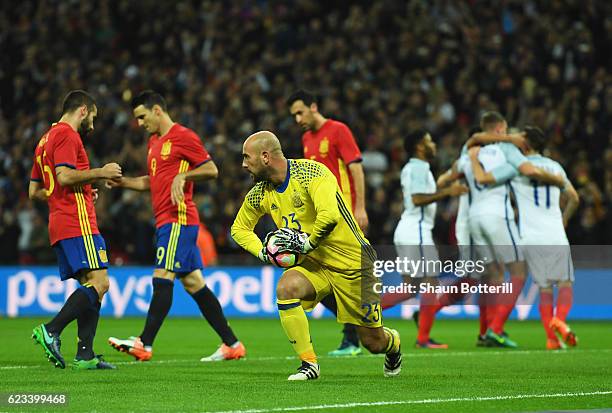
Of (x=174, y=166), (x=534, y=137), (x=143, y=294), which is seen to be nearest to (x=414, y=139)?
(x=534, y=137)

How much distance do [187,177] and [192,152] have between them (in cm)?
33

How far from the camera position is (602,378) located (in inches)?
349

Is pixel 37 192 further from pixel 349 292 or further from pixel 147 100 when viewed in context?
pixel 349 292

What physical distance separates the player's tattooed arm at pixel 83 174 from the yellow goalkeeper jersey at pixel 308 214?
1.35 m

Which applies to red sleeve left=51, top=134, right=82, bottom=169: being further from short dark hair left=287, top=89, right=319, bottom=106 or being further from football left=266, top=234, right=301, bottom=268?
short dark hair left=287, top=89, right=319, bottom=106

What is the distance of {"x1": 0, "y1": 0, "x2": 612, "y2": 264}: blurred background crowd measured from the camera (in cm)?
2078

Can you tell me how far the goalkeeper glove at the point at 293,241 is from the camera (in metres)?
8.11

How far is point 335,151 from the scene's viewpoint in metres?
11.7

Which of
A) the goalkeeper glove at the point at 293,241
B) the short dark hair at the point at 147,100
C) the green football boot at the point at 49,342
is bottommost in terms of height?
the green football boot at the point at 49,342

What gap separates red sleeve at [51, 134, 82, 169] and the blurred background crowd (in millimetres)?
10171

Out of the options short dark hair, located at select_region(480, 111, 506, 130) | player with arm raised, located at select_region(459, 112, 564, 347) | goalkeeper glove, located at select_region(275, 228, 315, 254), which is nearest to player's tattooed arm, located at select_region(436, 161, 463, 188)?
player with arm raised, located at select_region(459, 112, 564, 347)

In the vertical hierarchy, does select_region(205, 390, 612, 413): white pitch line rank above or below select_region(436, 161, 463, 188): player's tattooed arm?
below

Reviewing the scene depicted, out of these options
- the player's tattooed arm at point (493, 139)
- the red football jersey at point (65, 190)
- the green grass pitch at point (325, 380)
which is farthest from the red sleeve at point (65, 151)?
the player's tattooed arm at point (493, 139)

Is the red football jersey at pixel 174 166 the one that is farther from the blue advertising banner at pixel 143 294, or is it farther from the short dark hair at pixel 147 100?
the blue advertising banner at pixel 143 294
